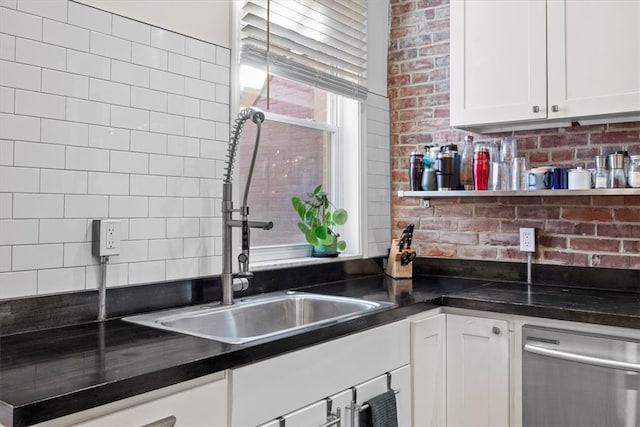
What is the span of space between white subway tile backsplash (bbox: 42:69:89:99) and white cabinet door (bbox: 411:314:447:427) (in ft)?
4.63

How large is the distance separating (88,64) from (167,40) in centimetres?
34

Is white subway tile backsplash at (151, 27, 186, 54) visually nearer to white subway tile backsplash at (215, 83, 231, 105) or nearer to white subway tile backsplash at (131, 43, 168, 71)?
white subway tile backsplash at (131, 43, 168, 71)

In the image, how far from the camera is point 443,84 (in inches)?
116

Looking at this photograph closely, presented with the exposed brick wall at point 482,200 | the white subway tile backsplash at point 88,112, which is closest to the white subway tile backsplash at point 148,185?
the white subway tile backsplash at point 88,112

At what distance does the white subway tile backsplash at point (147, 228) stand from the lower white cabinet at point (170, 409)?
2.31ft

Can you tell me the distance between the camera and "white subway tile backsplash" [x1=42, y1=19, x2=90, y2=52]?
1638 millimetres

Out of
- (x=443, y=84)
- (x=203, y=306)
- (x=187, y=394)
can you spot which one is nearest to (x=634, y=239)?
(x=443, y=84)

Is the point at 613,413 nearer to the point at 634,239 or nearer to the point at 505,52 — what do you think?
the point at 634,239

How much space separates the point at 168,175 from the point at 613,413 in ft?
5.73

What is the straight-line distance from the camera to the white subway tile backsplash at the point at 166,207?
1.92 meters

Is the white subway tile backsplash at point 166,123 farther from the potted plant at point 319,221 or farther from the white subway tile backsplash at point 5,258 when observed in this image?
the potted plant at point 319,221

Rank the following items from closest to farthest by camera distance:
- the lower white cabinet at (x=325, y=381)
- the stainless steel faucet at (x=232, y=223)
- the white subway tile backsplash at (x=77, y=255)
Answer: the lower white cabinet at (x=325, y=381) < the white subway tile backsplash at (x=77, y=255) < the stainless steel faucet at (x=232, y=223)

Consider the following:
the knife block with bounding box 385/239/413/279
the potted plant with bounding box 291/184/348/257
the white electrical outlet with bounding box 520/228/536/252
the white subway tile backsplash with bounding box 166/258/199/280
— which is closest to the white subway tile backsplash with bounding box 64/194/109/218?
the white subway tile backsplash with bounding box 166/258/199/280

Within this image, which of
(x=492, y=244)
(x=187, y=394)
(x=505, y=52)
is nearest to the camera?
(x=187, y=394)
